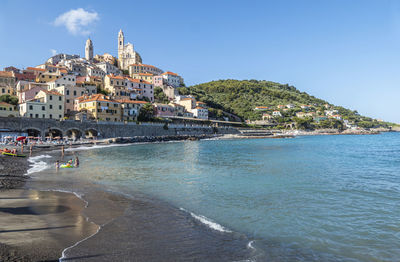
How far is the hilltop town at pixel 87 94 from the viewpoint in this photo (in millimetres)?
55844

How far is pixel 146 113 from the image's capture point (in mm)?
73438

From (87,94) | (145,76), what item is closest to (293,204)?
(87,94)

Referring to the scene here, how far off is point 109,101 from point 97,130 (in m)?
8.83

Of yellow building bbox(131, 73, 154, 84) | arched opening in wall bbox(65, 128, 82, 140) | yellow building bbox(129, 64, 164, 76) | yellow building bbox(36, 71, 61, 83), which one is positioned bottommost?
arched opening in wall bbox(65, 128, 82, 140)

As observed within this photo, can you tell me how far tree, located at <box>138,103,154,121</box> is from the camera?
72375mm

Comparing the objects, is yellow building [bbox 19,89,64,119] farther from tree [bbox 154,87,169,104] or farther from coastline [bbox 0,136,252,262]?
coastline [bbox 0,136,252,262]

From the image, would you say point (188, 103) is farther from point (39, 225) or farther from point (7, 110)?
point (39, 225)

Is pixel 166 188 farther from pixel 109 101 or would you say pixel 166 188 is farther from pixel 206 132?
pixel 206 132

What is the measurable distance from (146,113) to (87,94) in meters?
15.7

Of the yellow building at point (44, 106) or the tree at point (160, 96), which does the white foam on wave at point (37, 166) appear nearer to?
the yellow building at point (44, 106)

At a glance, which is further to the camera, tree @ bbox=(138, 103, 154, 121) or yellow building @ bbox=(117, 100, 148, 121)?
tree @ bbox=(138, 103, 154, 121)

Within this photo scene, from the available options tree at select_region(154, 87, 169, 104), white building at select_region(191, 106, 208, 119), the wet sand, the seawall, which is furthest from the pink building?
the wet sand

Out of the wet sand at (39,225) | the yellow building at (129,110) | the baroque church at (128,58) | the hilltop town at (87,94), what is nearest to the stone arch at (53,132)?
the hilltop town at (87,94)

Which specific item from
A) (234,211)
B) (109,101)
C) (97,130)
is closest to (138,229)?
(234,211)
